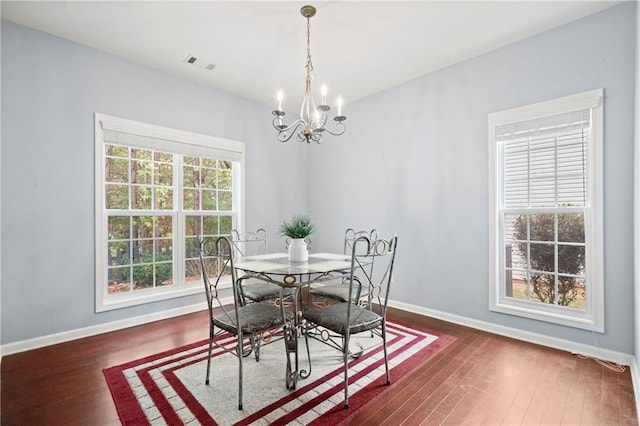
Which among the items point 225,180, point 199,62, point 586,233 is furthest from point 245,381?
point 199,62

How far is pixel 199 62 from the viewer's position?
11.2 feet

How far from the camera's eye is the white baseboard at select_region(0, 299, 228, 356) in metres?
2.69

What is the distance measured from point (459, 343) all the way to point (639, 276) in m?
1.40

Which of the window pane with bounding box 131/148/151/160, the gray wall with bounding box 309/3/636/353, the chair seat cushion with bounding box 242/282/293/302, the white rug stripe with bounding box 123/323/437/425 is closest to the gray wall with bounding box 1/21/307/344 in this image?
the window pane with bounding box 131/148/151/160

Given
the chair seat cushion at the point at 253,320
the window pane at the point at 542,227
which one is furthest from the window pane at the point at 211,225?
the window pane at the point at 542,227

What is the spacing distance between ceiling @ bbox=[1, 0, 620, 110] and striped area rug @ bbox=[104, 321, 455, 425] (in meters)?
2.87

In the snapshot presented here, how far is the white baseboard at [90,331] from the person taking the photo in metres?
2.69

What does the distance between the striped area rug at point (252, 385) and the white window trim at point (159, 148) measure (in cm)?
103

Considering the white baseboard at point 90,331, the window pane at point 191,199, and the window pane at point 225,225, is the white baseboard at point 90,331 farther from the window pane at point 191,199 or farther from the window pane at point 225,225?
the window pane at point 191,199

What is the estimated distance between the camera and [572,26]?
2688 mm

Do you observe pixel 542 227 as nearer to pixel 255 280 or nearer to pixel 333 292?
pixel 333 292

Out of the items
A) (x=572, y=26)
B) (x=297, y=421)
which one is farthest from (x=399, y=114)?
(x=297, y=421)

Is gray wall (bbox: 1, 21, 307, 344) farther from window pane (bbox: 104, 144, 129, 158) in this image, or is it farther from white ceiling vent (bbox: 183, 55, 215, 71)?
white ceiling vent (bbox: 183, 55, 215, 71)

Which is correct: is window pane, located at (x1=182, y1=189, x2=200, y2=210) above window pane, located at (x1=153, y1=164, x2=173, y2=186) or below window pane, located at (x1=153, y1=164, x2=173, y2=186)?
below
